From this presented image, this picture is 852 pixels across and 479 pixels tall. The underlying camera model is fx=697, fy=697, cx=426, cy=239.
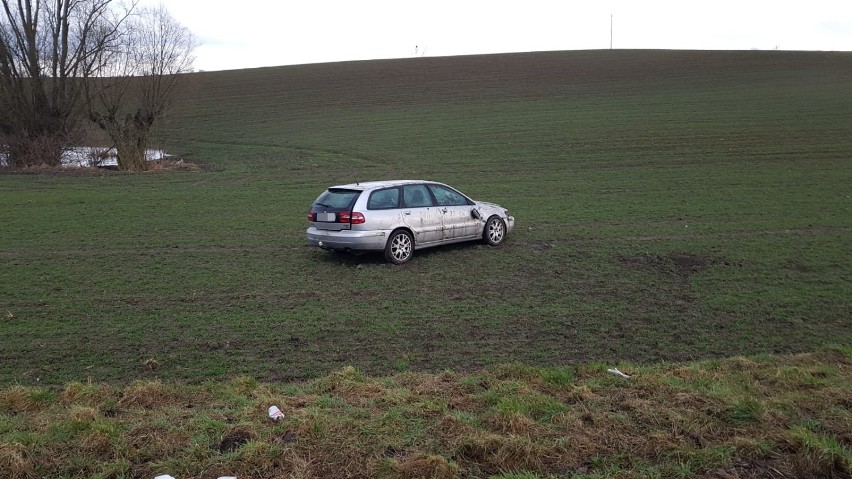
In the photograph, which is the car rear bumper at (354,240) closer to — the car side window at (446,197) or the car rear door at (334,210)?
the car rear door at (334,210)

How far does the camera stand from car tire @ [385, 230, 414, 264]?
38.9 ft

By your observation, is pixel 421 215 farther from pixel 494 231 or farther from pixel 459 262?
pixel 494 231

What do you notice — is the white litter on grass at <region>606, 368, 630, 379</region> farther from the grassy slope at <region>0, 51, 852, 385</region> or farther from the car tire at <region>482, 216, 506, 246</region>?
the car tire at <region>482, 216, 506, 246</region>

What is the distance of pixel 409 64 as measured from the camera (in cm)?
6806

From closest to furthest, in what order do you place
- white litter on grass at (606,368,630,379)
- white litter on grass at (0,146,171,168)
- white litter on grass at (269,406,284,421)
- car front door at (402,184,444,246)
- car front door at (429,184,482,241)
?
white litter on grass at (269,406,284,421) < white litter on grass at (606,368,630,379) < car front door at (402,184,444,246) < car front door at (429,184,482,241) < white litter on grass at (0,146,171,168)

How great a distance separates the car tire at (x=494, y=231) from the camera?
1329cm

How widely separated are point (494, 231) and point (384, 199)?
2.50 metres

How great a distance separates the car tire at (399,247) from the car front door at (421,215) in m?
0.16

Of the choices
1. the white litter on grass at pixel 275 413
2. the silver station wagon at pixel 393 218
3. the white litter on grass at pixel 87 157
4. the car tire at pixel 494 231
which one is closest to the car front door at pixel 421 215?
the silver station wagon at pixel 393 218

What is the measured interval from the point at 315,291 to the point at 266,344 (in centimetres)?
243

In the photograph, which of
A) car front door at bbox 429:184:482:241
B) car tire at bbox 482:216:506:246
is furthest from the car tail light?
car tire at bbox 482:216:506:246

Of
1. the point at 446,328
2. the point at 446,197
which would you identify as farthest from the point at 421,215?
the point at 446,328

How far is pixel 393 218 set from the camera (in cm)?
1188

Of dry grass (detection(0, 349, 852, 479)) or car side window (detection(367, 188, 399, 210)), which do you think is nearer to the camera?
dry grass (detection(0, 349, 852, 479))
